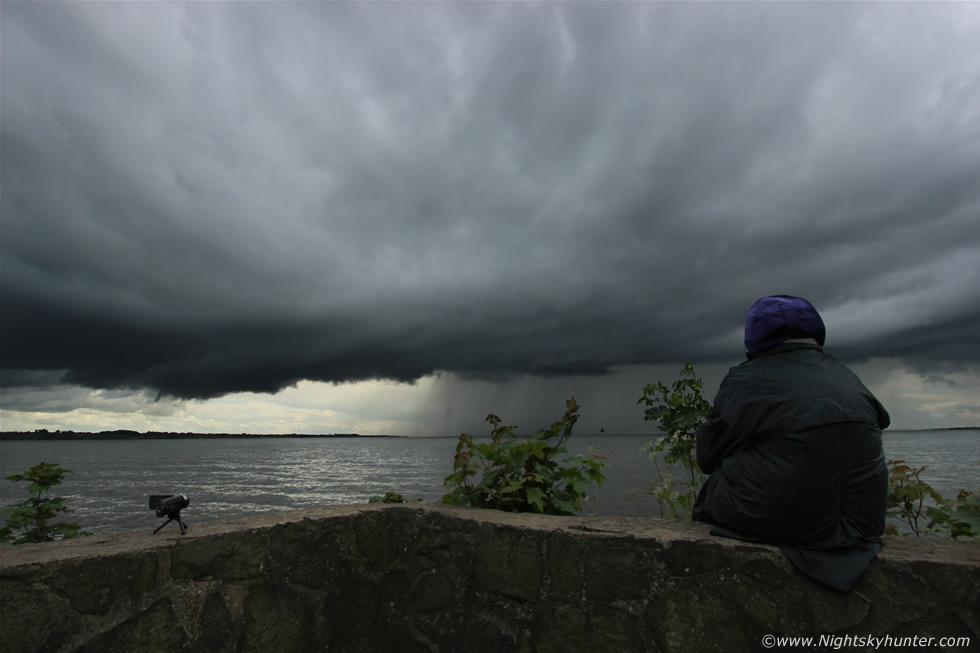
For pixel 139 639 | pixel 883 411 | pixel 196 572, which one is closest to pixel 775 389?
pixel 883 411

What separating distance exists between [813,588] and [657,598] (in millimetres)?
537

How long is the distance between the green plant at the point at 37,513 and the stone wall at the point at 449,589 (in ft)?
6.05

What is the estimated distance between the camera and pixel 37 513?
3.51 metres

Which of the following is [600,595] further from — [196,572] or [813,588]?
[196,572]

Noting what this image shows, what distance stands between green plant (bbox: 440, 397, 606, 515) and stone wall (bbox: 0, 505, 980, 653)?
1.06ft

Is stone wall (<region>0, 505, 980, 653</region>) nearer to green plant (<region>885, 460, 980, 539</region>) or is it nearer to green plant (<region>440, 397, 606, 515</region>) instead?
green plant (<region>440, 397, 606, 515</region>)

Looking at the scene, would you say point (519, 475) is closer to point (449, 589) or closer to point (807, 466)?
point (449, 589)

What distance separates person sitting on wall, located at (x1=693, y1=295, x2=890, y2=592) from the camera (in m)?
1.82

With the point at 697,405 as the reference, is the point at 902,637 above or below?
below

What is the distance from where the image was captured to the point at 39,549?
2.05m

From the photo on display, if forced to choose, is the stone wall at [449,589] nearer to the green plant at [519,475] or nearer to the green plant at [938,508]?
the green plant at [519,475]

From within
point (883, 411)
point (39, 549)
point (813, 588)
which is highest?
point (883, 411)

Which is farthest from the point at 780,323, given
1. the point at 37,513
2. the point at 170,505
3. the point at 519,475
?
the point at 37,513

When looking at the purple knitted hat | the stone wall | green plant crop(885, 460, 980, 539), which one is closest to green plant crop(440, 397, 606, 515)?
the stone wall
